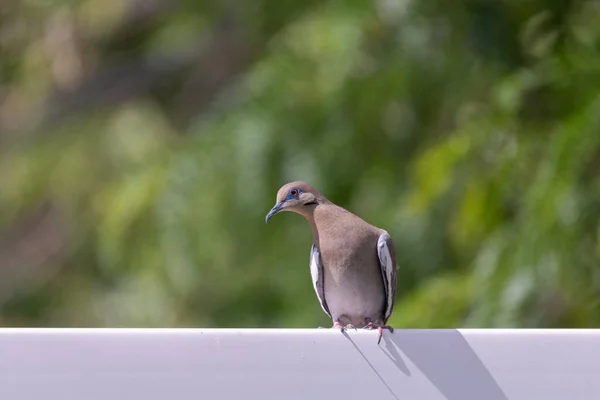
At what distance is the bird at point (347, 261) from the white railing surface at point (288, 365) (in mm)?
1170

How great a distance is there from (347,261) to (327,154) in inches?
101

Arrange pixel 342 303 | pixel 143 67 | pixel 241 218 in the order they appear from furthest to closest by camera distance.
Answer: pixel 143 67 < pixel 241 218 < pixel 342 303

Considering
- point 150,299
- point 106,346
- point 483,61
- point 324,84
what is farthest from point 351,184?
point 106,346

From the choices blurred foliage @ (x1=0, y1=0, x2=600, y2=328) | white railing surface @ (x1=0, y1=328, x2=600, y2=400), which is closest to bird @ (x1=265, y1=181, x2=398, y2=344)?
blurred foliage @ (x1=0, y1=0, x2=600, y2=328)

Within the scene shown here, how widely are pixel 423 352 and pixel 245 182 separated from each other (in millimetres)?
3696

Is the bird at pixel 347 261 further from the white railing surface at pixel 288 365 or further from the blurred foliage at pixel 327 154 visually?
the white railing surface at pixel 288 365

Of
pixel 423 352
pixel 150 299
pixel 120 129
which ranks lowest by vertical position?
pixel 150 299

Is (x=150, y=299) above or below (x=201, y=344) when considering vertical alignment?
below

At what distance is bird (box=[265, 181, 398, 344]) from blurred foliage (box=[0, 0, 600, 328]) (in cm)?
104

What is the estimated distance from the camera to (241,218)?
667 cm

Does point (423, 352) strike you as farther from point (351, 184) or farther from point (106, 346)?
point (351, 184)

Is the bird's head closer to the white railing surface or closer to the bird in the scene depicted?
the bird

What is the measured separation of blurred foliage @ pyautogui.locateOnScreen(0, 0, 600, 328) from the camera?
17.3 feet

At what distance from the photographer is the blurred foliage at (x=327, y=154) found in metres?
5.26
